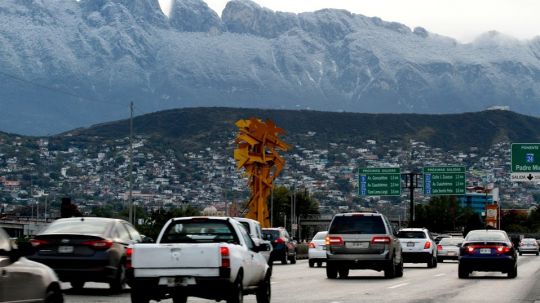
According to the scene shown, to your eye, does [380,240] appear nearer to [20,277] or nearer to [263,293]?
[263,293]

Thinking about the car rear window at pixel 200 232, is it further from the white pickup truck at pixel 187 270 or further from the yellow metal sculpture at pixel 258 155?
the yellow metal sculpture at pixel 258 155

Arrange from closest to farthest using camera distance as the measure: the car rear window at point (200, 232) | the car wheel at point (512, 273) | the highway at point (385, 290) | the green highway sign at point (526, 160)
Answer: the car rear window at point (200, 232), the highway at point (385, 290), the car wheel at point (512, 273), the green highway sign at point (526, 160)

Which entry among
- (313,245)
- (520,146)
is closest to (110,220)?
(313,245)

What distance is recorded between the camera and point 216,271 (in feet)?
66.5

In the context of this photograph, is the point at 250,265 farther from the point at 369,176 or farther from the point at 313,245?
the point at 369,176

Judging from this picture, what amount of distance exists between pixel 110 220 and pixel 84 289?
198cm

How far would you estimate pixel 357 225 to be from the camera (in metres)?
36.8

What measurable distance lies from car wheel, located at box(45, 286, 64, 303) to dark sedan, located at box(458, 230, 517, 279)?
2350cm

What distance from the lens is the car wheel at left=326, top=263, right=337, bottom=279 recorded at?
36912mm

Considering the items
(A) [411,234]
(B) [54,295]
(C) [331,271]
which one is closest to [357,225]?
(C) [331,271]

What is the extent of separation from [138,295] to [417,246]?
3073 centimetres

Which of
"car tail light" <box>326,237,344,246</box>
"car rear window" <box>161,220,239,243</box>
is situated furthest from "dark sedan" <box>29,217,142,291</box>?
"car tail light" <box>326,237,344,246</box>

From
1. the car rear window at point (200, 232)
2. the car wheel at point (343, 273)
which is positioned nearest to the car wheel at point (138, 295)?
the car rear window at point (200, 232)

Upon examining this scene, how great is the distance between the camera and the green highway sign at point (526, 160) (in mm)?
78500
